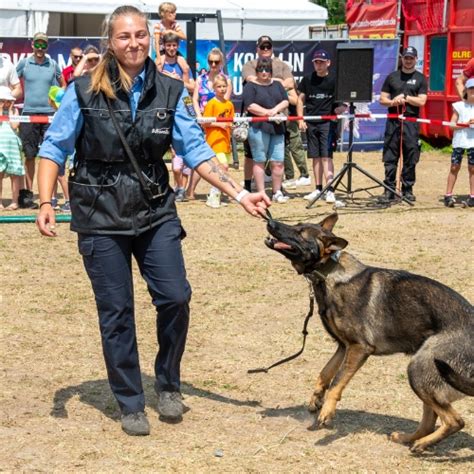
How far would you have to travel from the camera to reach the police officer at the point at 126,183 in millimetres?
4836

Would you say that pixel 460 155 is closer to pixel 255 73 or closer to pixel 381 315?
pixel 255 73

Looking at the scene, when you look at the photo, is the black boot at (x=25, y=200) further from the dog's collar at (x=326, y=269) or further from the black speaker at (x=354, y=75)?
the dog's collar at (x=326, y=269)

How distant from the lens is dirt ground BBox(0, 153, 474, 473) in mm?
4793

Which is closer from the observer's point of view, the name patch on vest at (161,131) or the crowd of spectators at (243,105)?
the name patch on vest at (161,131)

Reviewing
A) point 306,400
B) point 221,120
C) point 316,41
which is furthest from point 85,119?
point 316,41

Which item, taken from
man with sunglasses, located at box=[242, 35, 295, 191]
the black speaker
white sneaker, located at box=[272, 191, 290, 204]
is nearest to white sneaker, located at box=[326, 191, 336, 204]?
white sneaker, located at box=[272, 191, 290, 204]

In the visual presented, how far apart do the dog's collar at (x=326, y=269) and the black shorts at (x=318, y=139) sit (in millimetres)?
8311

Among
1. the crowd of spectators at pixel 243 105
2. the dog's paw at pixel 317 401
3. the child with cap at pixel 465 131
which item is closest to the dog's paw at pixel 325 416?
the dog's paw at pixel 317 401

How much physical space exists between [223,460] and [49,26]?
16273mm

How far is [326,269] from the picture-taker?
507 cm

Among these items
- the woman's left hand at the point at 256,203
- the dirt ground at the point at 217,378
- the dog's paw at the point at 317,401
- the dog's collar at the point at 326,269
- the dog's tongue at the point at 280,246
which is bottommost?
the dirt ground at the point at 217,378

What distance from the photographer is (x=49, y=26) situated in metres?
19.6

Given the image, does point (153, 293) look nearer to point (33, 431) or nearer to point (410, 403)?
point (33, 431)

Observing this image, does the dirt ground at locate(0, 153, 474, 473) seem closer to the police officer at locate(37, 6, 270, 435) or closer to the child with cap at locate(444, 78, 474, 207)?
the police officer at locate(37, 6, 270, 435)
